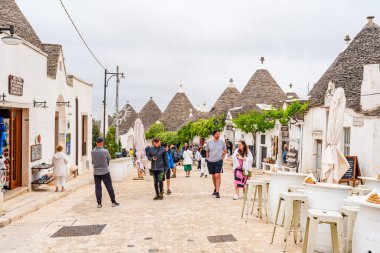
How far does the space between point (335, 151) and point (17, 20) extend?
13.0m

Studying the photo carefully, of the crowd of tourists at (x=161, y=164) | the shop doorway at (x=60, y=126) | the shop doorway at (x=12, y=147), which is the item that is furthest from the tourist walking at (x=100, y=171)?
the shop doorway at (x=60, y=126)

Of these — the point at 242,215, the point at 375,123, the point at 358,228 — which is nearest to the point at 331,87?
the point at 375,123

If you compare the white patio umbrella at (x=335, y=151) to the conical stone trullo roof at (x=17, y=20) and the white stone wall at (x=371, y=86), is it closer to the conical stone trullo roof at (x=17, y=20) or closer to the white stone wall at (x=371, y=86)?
the white stone wall at (x=371, y=86)

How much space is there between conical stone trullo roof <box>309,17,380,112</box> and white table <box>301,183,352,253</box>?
12.3 meters

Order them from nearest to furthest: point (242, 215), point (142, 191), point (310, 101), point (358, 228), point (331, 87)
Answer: point (358, 228), point (242, 215), point (142, 191), point (331, 87), point (310, 101)

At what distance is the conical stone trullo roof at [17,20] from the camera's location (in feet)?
50.3

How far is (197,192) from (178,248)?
634 cm

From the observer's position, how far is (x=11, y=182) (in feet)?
38.5

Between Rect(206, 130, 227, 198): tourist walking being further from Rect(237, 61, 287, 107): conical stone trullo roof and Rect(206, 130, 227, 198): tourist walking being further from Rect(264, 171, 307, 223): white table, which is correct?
Rect(237, 61, 287, 107): conical stone trullo roof

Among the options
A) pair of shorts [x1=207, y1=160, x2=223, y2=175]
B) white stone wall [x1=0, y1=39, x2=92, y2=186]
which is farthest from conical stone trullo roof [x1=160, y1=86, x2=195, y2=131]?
pair of shorts [x1=207, y1=160, x2=223, y2=175]

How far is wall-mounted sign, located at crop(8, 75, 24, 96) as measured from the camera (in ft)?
35.2

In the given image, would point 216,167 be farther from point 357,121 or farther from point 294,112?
point 294,112

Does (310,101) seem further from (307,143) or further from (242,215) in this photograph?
(242,215)

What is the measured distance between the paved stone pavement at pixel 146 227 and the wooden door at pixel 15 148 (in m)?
1.97
